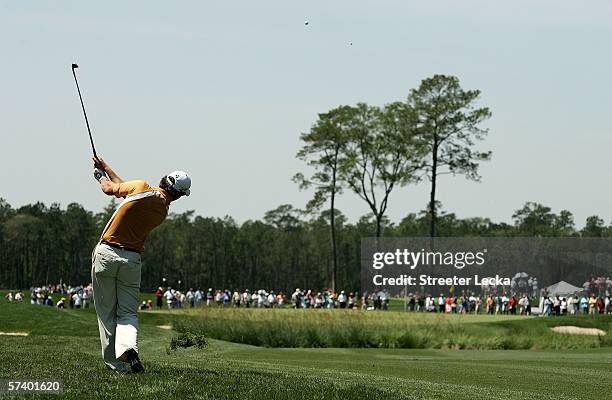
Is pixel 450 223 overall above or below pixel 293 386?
above

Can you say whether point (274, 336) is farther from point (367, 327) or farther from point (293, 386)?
point (293, 386)

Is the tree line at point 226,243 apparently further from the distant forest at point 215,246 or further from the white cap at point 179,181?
the white cap at point 179,181

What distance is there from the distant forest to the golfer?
4247 inches

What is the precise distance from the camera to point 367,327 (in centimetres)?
3114

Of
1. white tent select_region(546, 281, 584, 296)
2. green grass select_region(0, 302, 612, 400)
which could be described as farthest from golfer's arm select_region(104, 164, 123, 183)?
white tent select_region(546, 281, 584, 296)

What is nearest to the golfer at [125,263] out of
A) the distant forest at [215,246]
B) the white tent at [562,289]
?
the white tent at [562,289]

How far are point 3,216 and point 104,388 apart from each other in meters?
131

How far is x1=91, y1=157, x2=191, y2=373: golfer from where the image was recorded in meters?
9.91

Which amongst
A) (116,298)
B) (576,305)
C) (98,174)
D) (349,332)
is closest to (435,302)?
(576,305)

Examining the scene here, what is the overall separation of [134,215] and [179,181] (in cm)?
55

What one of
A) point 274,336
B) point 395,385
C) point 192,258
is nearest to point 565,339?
point 274,336

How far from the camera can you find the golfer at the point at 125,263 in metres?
9.91

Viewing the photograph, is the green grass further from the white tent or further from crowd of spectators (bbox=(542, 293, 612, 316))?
the white tent

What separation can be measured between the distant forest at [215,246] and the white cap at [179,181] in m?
108
